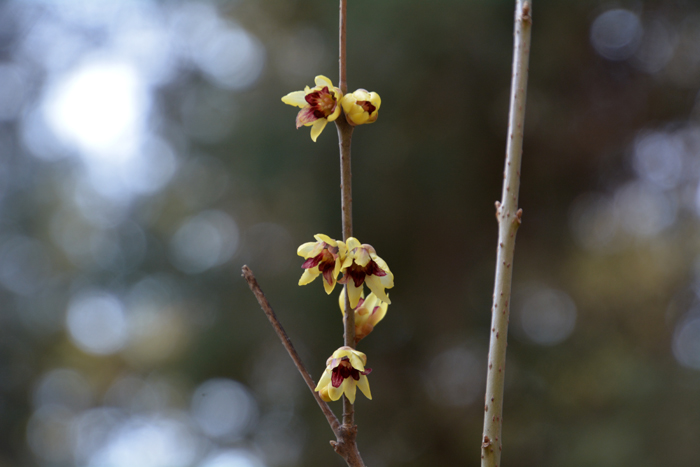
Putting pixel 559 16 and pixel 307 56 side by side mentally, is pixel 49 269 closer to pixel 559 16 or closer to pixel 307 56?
pixel 307 56

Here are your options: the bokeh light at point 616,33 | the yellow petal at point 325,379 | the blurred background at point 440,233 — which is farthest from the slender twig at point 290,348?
the bokeh light at point 616,33

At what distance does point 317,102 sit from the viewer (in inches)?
8.9

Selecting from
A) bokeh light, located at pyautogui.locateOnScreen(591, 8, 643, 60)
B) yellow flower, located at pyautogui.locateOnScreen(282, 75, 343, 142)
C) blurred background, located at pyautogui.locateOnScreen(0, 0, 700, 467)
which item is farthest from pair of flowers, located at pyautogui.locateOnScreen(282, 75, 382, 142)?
bokeh light, located at pyautogui.locateOnScreen(591, 8, 643, 60)

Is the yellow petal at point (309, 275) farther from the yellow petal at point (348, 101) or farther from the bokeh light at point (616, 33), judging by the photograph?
the bokeh light at point (616, 33)

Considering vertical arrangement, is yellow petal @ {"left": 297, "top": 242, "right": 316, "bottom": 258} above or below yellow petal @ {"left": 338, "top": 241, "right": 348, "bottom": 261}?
above

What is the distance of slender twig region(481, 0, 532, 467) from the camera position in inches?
8.6

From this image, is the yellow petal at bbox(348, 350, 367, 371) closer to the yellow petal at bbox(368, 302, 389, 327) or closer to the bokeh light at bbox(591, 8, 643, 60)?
the yellow petal at bbox(368, 302, 389, 327)

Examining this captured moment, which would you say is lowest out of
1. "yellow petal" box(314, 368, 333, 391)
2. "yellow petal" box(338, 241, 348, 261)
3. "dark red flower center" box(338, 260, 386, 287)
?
"yellow petal" box(314, 368, 333, 391)

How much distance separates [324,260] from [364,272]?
0.06ft

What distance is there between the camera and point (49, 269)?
203cm

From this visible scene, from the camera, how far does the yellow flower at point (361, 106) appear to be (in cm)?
22

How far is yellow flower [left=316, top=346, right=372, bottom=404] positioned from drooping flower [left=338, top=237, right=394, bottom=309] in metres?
0.02

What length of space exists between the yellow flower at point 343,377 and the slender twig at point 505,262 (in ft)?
0.18

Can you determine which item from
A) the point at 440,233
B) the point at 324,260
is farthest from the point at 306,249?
the point at 440,233
